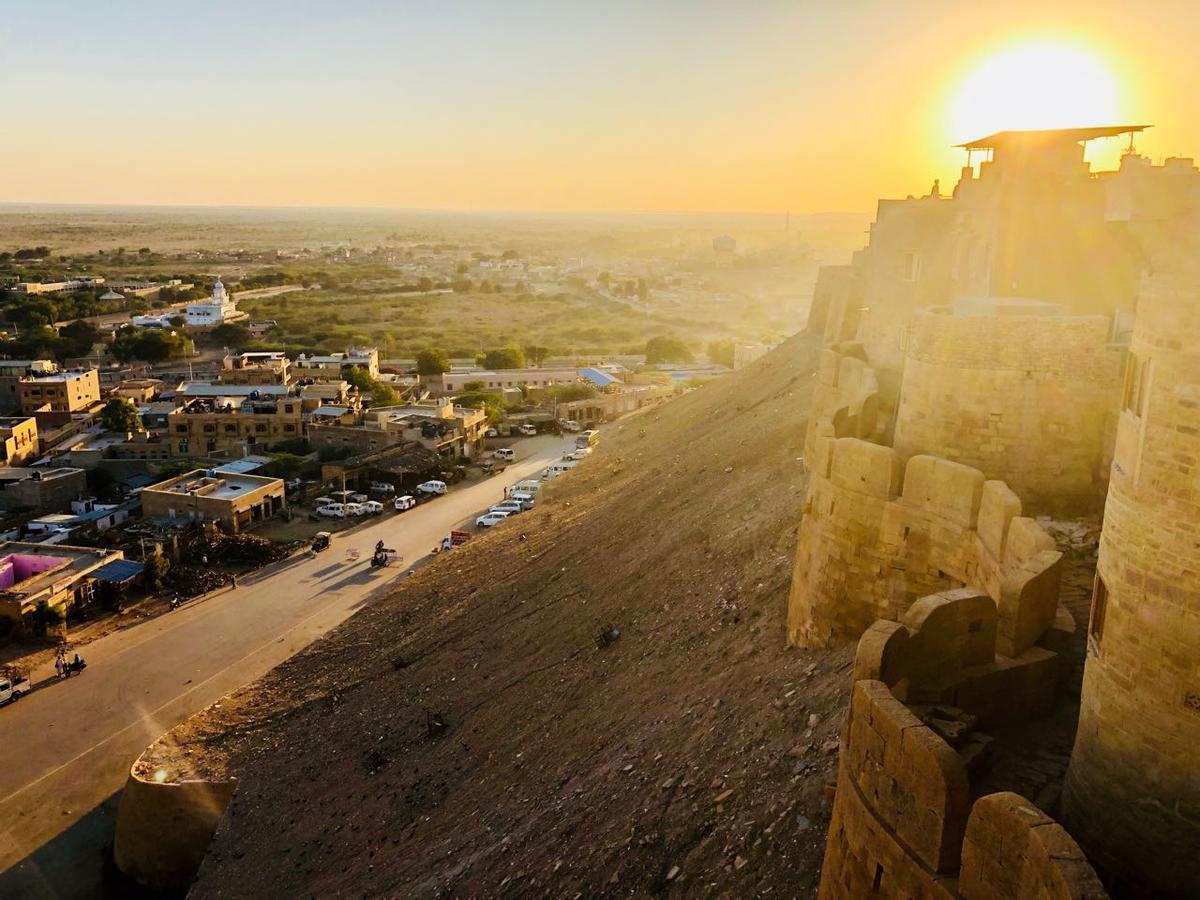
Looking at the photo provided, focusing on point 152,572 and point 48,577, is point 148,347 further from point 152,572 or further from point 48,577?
point 48,577

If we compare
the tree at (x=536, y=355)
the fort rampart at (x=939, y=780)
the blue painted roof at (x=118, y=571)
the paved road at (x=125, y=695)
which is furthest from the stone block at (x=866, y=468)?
the tree at (x=536, y=355)

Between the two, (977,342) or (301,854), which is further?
(301,854)

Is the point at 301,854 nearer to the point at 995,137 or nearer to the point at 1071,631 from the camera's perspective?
the point at 1071,631

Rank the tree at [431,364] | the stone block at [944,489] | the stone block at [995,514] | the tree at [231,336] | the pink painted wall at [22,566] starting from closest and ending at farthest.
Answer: the stone block at [995,514]
the stone block at [944,489]
the pink painted wall at [22,566]
the tree at [431,364]
the tree at [231,336]

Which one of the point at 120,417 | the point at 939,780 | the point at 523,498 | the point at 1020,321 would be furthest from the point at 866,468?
the point at 120,417

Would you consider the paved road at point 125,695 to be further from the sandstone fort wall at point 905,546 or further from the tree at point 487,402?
the tree at point 487,402

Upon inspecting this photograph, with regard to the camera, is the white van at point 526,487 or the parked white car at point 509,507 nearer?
the parked white car at point 509,507

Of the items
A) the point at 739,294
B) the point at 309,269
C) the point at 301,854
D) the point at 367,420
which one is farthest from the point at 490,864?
the point at 309,269
